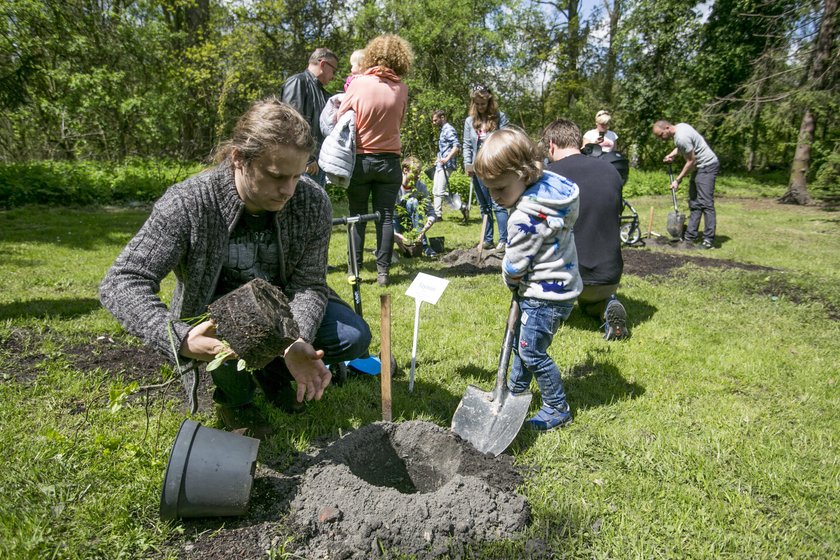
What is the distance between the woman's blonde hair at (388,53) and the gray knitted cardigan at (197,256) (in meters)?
2.80

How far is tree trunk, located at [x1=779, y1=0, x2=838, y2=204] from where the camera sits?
13.1m

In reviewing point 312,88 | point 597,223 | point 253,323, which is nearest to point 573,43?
point 312,88

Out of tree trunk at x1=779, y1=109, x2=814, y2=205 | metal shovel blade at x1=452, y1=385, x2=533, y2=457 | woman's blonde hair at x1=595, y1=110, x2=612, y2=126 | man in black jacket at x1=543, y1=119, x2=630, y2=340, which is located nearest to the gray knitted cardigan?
metal shovel blade at x1=452, y1=385, x2=533, y2=457

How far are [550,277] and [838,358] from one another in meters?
2.81

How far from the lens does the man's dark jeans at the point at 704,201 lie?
26.7 ft

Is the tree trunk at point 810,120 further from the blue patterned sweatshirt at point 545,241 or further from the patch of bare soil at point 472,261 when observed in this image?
the blue patterned sweatshirt at point 545,241

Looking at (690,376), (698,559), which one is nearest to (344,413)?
(698,559)

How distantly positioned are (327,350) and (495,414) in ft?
3.09

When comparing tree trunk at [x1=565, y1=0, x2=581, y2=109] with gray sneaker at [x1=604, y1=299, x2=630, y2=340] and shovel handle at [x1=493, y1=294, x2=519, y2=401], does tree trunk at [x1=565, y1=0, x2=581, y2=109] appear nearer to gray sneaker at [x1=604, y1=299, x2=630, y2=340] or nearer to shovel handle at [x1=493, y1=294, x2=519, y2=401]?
gray sneaker at [x1=604, y1=299, x2=630, y2=340]

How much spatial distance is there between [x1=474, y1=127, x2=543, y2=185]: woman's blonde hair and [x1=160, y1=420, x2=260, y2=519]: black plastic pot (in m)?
1.70

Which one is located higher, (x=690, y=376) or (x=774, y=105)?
(x=774, y=105)

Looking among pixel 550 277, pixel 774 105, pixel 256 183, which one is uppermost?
pixel 774 105

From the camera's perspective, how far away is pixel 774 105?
46.1 feet

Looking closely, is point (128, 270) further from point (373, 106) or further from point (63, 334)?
point (373, 106)
